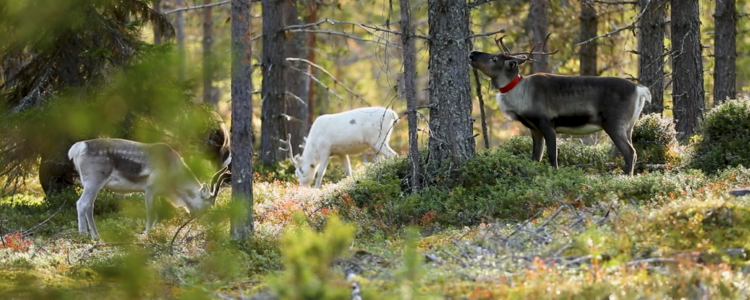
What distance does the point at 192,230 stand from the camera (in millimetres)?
10570

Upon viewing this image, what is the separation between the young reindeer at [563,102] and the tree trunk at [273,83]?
7.04 metres

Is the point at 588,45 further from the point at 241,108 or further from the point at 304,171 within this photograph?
the point at 241,108

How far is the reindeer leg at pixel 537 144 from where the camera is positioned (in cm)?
1359

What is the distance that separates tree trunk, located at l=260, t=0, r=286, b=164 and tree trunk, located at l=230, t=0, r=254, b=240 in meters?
10.1

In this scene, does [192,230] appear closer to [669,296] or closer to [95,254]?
[95,254]

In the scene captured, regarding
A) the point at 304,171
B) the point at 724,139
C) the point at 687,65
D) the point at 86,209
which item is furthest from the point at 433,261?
the point at 304,171

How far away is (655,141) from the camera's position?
48.5 feet

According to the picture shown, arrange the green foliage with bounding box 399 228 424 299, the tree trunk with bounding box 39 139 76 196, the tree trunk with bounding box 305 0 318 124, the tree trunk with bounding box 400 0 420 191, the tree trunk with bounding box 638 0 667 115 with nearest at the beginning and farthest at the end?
the green foliage with bounding box 399 228 424 299 < the tree trunk with bounding box 400 0 420 191 < the tree trunk with bounding box 39 139 76 196 < the tree trunk with bounding box 638 0 667 115 < the tree trunk with bounding box 305 0 318 124

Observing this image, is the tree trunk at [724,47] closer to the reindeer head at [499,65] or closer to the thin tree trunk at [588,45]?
the thin tree trunk at [588,45]

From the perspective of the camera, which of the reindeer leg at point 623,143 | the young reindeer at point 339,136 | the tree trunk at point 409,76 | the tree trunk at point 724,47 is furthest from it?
the tree trunk at point 724,47

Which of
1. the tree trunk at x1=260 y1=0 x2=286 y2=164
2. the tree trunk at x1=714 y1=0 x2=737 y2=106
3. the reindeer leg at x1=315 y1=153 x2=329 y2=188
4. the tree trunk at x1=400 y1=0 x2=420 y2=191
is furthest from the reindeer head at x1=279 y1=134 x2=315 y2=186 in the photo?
the tree trunk at x1=714 y1=0 x2=737 y2=106

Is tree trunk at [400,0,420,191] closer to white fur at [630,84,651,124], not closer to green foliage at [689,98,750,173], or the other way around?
white fur at [630,84,651,124]

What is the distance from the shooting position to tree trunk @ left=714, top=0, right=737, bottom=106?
1950cm

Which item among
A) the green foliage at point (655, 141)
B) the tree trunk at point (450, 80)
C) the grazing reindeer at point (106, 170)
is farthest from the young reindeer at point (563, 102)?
the grazing reindeer at point (106, 170)
